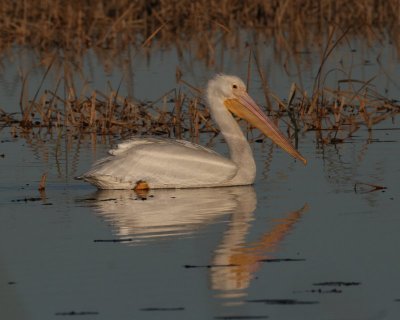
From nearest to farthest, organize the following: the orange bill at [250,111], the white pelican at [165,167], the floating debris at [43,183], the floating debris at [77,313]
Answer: the floating debris at [77,313], the floating debris at [43,183], the white pelican at [165,167], the orange bill at [250,111]

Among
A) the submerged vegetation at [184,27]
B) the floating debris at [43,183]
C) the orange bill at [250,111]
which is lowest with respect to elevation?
the submerged vegetation at [184,27]

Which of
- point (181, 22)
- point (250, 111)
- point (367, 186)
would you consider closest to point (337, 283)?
point (367, 186)

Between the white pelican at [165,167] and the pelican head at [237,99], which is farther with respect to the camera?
the pelican head at [237,99]

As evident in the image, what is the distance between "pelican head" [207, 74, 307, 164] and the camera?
11359 mm

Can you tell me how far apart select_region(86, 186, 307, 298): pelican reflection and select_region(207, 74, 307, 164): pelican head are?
918 millimetres

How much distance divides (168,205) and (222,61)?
789 centimetres

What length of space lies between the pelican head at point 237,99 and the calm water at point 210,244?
15.0 inches

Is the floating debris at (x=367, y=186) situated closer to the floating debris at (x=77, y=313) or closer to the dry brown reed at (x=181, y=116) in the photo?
the dry brown reed at (x=181, y=116)

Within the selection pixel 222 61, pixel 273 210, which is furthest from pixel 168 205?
pixel 222 61

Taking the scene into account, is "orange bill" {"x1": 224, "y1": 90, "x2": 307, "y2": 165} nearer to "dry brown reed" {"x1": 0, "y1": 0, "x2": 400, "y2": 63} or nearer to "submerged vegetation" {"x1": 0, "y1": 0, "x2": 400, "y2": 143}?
"submerged vegetation" {"x1": 0, "y1": 0, "x2": 400, "y2": 143}

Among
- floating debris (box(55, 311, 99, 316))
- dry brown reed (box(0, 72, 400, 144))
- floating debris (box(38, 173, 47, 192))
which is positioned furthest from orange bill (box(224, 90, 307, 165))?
floating debris (box(55, 311, 99, 316))

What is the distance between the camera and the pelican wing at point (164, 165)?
1054cm

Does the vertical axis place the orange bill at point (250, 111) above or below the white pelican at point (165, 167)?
above

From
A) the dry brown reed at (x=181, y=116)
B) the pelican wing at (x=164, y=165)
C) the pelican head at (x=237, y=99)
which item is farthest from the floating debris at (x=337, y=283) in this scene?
the dry brown reed at (x=181, y=116)
